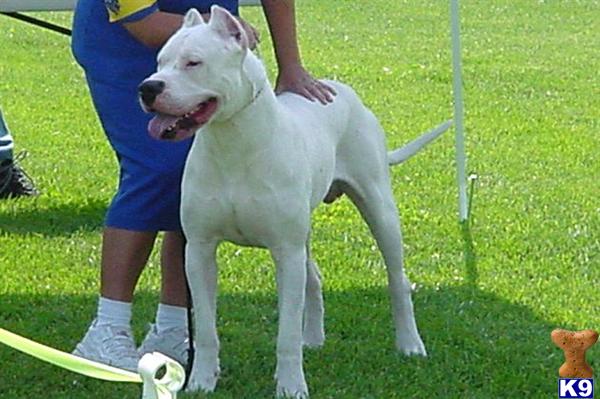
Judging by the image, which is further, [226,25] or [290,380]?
[290,380]

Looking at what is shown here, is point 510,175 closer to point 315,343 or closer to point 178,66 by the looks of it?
point 315,343

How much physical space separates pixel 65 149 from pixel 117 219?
5.04 meters

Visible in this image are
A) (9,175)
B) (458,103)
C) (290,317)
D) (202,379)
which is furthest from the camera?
(9,175)

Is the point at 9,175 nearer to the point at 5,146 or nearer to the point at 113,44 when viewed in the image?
the point at 5,146

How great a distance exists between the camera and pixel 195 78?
14.2ft

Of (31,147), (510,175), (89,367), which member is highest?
(89,367)

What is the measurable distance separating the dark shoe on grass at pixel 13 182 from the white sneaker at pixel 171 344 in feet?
10.9

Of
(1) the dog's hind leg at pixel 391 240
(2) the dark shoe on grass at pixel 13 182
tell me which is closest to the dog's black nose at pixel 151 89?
(1) the dog's hind leg at pixel 391 240

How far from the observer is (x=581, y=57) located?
14.9 m

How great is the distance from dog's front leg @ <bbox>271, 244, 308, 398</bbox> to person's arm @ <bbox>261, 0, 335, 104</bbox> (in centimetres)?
67

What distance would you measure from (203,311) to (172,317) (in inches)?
25.1

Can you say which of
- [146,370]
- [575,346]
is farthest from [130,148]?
[146,370]

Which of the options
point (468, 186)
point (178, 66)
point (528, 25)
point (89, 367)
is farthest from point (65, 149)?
point (528, 25)

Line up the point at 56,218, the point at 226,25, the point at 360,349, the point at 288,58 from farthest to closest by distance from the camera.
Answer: the point at 56,218 → the point at 360,349 → the point at 288,58 → the point at 226,25
